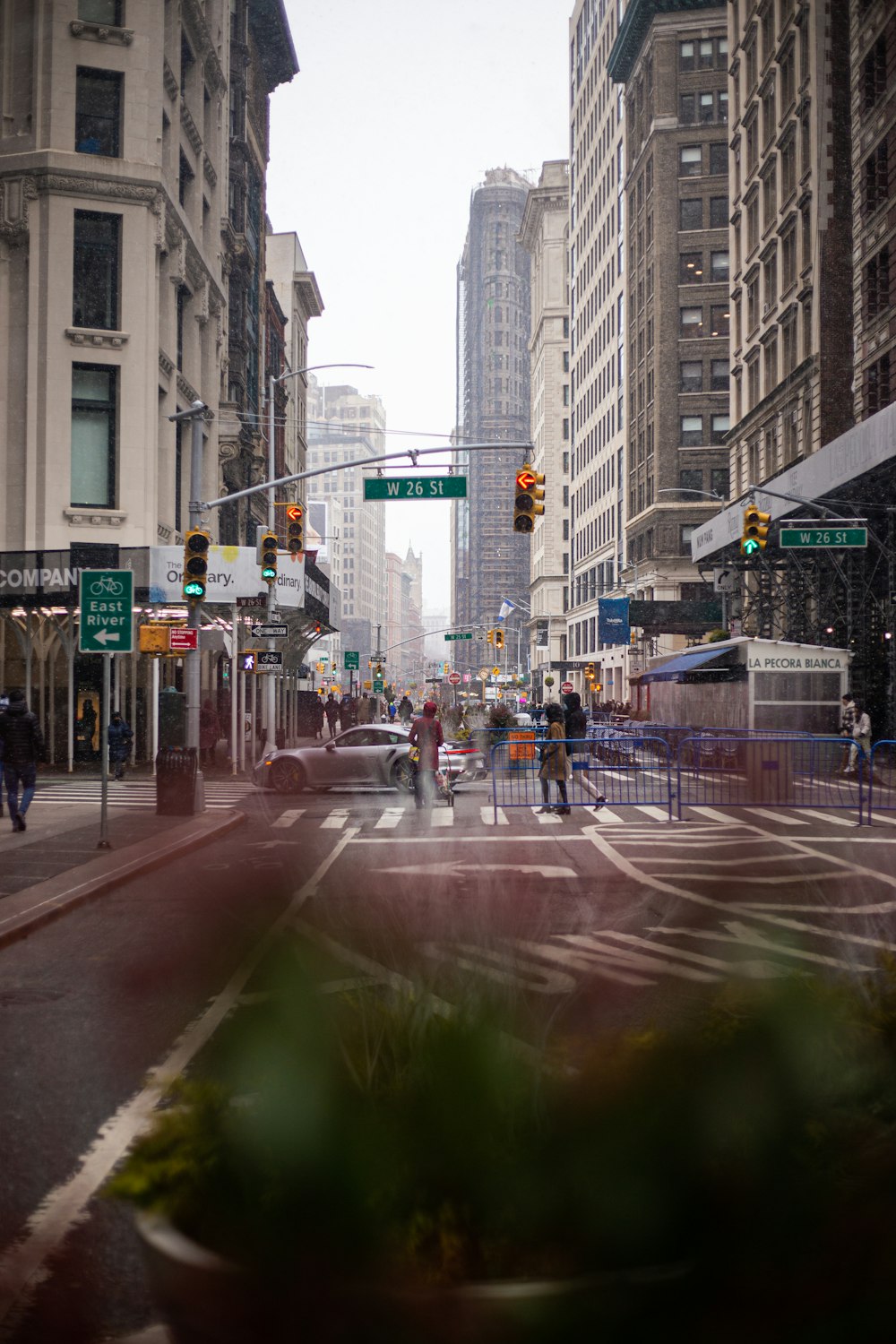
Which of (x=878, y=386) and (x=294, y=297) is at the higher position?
(x=294, y=297)

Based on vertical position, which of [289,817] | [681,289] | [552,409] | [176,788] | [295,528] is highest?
[552,409]

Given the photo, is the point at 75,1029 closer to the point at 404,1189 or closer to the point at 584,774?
the point at 404,1189

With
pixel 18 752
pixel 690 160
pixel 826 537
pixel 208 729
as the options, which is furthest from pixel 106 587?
pixel 690 160

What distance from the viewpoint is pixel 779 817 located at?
18.3 m

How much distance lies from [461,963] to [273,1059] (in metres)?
0.62

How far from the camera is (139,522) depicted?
33.6 meters

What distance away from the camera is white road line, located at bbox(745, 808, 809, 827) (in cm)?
1734

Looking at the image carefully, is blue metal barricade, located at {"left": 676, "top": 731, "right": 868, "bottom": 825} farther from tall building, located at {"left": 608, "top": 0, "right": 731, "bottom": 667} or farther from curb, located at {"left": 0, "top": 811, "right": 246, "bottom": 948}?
tall building, located at {"left": 608, "top": 0, "right": 731, "bottom": 667}

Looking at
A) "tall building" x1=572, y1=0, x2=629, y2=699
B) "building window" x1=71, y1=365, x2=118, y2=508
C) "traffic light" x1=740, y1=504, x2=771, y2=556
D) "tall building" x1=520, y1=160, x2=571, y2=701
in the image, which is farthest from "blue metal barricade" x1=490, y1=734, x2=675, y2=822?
"tall building" x1=520, y1=160, x2=571, y2=701

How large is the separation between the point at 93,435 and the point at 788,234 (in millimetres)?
29843

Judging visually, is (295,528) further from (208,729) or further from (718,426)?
(718,426)

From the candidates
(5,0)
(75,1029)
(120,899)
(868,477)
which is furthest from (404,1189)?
(5,0)

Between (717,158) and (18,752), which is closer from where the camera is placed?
(18,752)

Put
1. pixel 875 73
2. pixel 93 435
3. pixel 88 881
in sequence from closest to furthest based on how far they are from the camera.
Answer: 1. pixel 88 881
2. pixel 93 435
3. pixel 875 73
